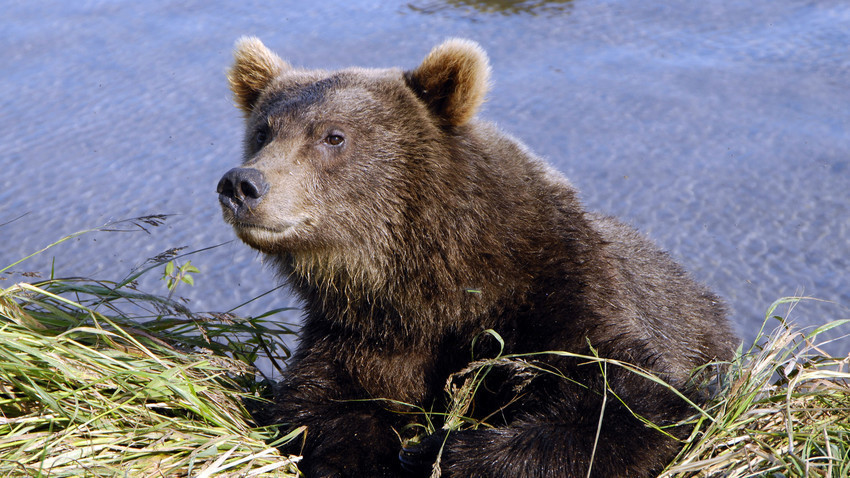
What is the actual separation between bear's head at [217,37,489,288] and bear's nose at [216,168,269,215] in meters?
0.11

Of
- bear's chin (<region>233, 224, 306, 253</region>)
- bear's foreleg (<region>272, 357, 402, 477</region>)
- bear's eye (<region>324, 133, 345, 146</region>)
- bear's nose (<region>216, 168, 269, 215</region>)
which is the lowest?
bear's foreleg (<region>272, 357, 402, 477</region>)

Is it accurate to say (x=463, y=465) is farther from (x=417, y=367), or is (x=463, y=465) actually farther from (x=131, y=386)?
(x=131, y=386)

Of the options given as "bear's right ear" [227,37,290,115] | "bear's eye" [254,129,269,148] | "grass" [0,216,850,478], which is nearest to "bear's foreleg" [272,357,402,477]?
"grass" [0,216,850,478]

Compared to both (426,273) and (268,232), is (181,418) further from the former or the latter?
(426,273)

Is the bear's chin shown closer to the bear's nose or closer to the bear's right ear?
the bear's nose

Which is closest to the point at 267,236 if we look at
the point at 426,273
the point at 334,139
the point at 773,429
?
the point at 334,139

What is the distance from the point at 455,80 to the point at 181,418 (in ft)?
6.20

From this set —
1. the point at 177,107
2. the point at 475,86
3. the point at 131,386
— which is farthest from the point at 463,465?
the point at 177,107

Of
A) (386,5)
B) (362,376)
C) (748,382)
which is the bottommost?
(362,376)

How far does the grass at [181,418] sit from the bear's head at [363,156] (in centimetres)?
72

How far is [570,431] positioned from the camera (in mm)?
3107

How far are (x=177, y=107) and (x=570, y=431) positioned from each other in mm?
5462

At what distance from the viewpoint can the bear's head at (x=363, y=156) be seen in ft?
11.6

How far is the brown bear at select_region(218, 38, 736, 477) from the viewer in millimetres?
3336
